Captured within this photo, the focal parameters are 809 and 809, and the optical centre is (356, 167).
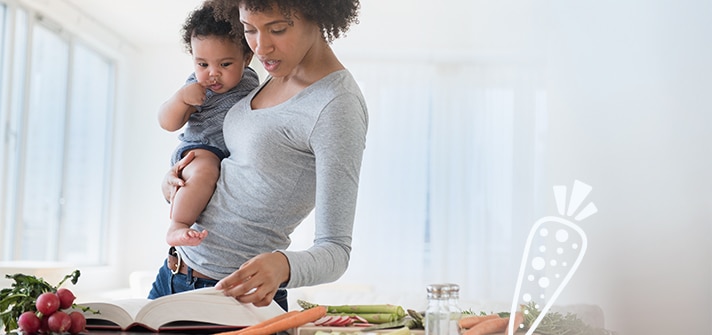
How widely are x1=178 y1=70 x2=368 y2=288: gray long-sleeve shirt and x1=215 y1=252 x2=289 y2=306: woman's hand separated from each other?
5 centimetres

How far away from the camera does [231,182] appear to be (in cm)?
140

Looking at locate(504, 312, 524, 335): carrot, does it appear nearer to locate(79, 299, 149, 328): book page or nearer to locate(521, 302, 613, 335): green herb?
locate(521, 302, 613, 335): green herb

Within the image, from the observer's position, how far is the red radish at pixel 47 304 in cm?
107

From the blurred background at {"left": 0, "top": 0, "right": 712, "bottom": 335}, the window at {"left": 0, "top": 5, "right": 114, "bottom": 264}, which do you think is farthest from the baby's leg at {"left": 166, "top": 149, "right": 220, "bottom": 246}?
the window at {"left": 0, "top": 5, "right": 114, "bottom": 264}

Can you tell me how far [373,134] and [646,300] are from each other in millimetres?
5793

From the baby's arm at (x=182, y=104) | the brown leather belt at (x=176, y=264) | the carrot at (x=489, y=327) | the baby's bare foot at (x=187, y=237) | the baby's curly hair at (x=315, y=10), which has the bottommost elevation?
the carrot at (x=489, y=327)

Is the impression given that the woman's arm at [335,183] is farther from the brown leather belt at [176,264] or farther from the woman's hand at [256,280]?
the brown leather belt at [176,264]

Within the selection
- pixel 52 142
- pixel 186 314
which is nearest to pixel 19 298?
pixel 186 314

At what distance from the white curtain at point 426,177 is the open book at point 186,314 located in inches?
206

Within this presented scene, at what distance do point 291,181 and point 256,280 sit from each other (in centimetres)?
29

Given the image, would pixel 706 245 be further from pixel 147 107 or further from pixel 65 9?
pixel 147 107

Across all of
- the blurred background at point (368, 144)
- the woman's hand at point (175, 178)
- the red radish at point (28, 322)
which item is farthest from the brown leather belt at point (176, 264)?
the blurred background at point (368, 144)

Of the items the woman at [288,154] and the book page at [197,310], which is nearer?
the book page at [197,310]

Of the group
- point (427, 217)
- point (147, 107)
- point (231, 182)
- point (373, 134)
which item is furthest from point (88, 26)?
point (231, 182)
